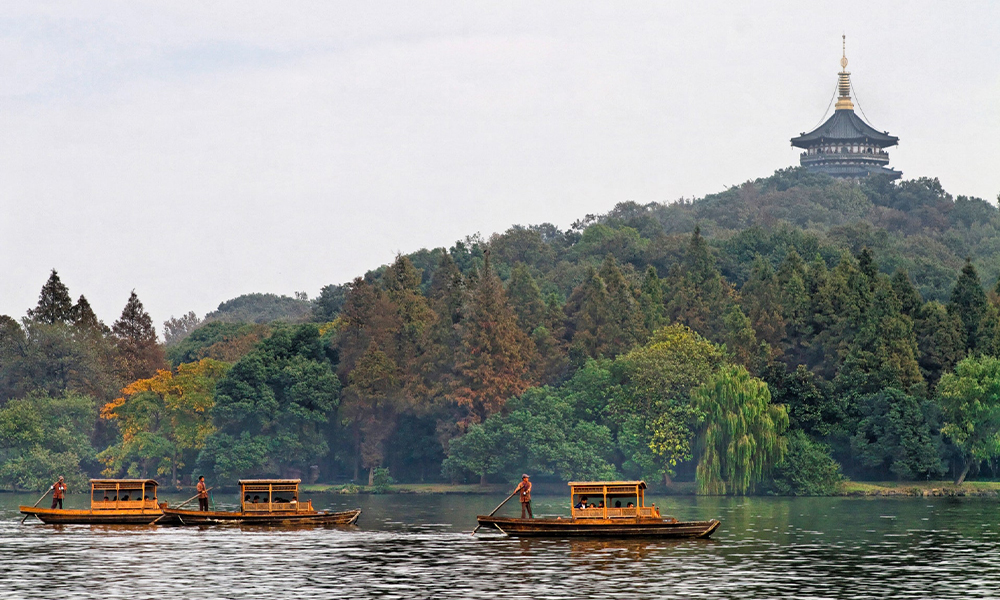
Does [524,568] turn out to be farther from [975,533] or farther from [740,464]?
[740,464]

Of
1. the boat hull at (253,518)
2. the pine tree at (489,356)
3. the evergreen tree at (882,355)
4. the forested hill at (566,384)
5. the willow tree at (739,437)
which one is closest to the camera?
the boat hull at (253,518)

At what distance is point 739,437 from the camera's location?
87312 millimetres

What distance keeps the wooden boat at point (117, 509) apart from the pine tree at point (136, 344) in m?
62.5

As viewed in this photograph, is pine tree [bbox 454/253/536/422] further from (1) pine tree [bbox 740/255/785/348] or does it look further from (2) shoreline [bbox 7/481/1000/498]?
(1) pine tree [bbox 740/255/785/348]

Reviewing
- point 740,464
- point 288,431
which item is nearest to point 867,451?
point 740,464

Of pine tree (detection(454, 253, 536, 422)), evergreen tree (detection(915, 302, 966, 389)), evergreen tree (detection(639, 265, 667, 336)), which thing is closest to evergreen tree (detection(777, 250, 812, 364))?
evergreen tree (detection(915, 302, 966, 389))

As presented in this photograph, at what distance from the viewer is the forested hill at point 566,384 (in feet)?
295

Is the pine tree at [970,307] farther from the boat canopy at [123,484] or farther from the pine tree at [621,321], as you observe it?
the boat canopy at [123,484]

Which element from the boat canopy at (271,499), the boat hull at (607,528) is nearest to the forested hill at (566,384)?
the boat hull at (607,528)

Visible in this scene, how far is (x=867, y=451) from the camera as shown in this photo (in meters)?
90.6

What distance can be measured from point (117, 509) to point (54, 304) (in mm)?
70945

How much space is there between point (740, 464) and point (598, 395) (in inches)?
622

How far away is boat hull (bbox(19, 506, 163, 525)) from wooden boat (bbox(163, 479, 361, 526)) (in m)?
0.86

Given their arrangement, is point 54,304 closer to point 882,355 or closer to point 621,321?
point 621,321
